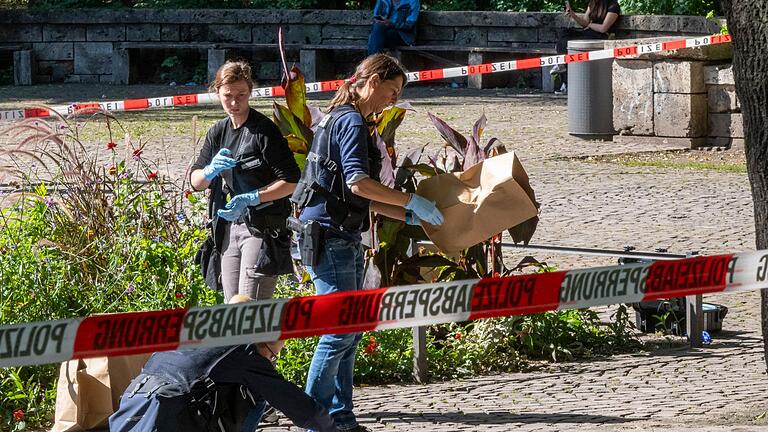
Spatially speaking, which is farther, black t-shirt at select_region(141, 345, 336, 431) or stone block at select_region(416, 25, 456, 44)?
stone block at select_region(416, 25, 456, 44)

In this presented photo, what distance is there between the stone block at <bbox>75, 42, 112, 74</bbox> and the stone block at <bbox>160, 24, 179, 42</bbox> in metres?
0.97

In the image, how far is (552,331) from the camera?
7418 mm

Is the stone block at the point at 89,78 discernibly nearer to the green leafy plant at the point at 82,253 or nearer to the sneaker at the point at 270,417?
the green leafy plant at the point at 82,253

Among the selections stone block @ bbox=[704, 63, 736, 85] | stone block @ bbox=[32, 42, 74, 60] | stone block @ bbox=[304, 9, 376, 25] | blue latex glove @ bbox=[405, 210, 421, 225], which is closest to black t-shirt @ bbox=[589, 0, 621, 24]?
stone block @ bbox=[304, 9, 376, 25]

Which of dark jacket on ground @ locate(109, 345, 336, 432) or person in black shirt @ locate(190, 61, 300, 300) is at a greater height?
person in black shirt @ locate(190, 61, 300, 300)

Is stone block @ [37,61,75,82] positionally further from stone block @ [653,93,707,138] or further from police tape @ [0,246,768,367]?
police tape @ [0,246,768,367]

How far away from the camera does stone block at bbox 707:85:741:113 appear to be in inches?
574

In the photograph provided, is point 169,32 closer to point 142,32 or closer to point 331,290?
point 142,32

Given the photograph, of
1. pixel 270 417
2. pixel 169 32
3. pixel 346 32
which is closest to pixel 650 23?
pixel 346 32

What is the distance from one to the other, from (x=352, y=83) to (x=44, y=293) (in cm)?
207

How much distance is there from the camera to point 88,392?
592cm

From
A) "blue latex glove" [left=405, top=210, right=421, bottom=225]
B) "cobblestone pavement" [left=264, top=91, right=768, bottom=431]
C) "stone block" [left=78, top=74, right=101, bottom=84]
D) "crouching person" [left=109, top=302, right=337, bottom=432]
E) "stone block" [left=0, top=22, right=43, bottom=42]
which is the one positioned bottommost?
"cobblestone pavement" [left=264, top=91, right=768, bottom=431]

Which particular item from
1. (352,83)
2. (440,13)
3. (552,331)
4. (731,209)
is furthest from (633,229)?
(440,13)

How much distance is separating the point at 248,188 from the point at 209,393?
1591mm
